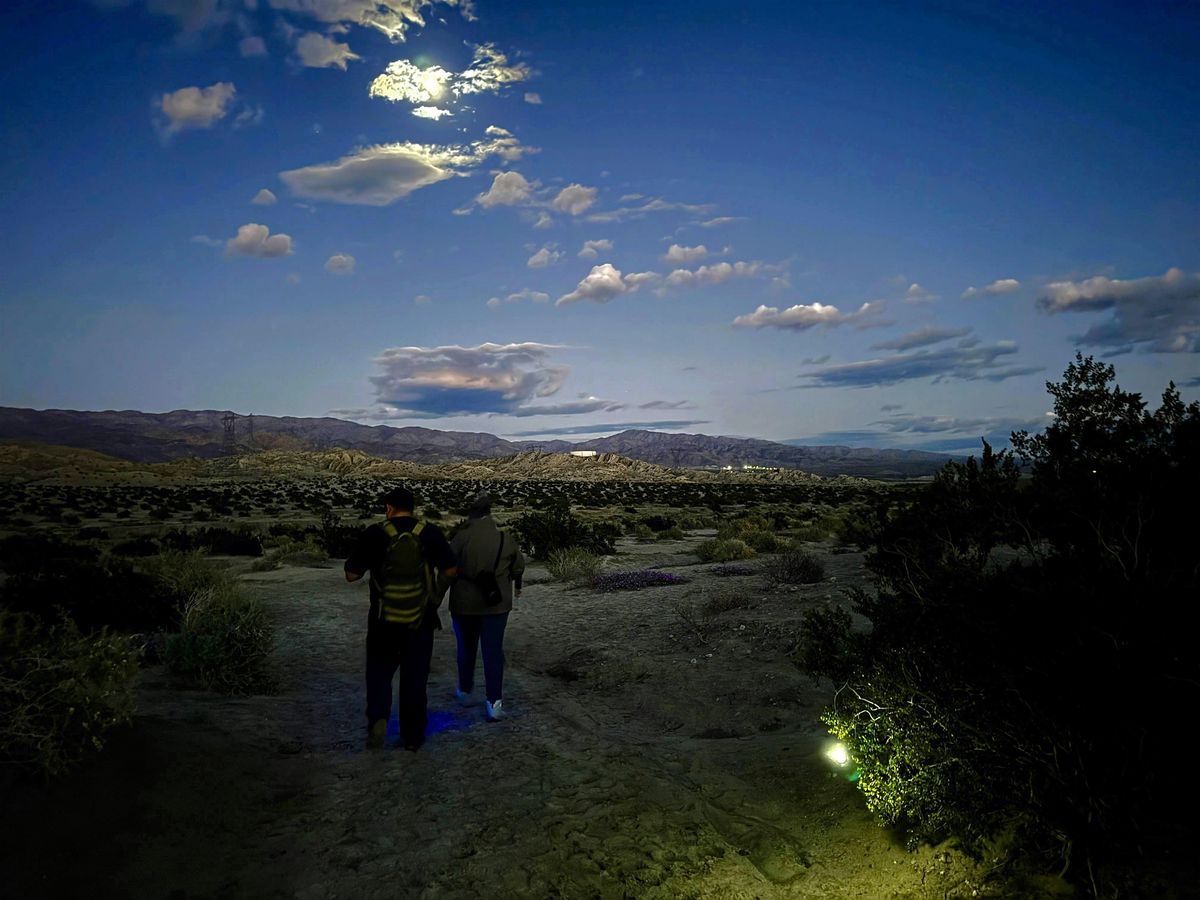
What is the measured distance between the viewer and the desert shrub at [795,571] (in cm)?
1288

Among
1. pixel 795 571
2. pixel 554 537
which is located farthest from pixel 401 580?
pixel 554 537

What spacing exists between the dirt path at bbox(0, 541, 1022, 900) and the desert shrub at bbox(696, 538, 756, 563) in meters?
10.2

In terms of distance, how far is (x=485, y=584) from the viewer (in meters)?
6.43

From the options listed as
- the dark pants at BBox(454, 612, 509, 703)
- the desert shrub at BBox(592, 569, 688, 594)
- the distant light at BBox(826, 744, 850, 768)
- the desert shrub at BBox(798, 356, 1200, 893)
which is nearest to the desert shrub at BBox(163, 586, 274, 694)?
the dark pants at BBox(454, 612, 509, 703)

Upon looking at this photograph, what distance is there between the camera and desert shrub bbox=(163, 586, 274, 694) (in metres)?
7.39

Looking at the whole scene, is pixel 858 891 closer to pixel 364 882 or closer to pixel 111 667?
pixel 364 882

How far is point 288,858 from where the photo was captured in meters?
4.00

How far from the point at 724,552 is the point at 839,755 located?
13.2m

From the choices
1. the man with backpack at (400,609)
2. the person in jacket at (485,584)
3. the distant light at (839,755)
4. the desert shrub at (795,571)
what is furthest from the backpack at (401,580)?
the desert shrub at (795,571)

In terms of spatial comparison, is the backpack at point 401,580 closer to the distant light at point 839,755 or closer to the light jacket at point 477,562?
the light jacket at point 477,562

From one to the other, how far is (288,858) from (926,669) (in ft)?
13.5

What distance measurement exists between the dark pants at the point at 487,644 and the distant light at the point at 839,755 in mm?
3103

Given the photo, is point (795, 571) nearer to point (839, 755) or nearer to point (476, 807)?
point (839, 755)

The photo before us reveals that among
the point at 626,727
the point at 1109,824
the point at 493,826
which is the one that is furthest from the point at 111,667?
the point at 1109,824
